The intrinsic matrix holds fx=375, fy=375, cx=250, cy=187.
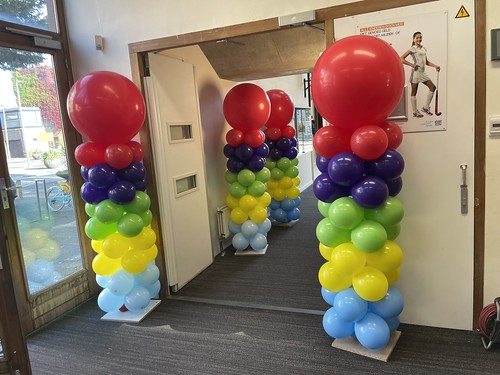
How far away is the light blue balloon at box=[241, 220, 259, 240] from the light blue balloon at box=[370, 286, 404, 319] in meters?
2.17

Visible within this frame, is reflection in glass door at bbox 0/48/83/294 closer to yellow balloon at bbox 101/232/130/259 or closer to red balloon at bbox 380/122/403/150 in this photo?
yellow balloon at bbox 101/232/130/259

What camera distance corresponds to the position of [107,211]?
108 inches

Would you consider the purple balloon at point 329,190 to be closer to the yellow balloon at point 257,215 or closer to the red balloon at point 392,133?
the red balloon at point 392,133

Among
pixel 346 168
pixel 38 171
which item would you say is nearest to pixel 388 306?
pixel 346 168

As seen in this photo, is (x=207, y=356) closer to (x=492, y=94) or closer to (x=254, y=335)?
(x=254, y=335)

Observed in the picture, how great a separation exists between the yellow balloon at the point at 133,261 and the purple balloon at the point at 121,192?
1.40 feet

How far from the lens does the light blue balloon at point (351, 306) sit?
7.32ft

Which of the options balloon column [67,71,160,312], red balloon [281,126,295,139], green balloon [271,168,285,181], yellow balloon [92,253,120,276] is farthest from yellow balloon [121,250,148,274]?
red balloon [281,126,295,139]

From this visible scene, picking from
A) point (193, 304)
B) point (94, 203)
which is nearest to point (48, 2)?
point (94, 203)

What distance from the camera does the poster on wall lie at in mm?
2285

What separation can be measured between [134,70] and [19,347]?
2.23 meters

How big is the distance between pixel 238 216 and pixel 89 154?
203 cm

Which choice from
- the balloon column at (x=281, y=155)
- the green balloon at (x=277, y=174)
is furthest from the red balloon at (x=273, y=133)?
the green balloon at (x=277, y=174)

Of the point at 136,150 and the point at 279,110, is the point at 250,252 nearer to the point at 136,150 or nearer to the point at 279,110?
the point at 279,110
